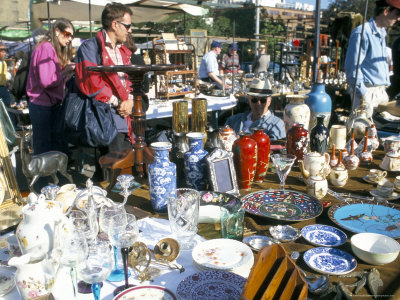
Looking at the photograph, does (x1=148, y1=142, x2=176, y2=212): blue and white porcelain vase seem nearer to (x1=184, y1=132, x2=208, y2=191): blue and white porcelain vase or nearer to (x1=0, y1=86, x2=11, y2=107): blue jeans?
(x1=184, y1=132, x2=208, y2=191): blue and white porcelain vase

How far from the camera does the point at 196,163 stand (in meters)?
1.73

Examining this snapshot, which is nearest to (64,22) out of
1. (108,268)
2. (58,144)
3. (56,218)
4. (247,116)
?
(58,144)

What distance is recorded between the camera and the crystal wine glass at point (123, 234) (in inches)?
41.3

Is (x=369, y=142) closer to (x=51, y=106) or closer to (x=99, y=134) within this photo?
(x=99, y=134)

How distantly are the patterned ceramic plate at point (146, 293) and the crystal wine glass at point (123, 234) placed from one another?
0.18 feet

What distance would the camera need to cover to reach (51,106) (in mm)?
3402

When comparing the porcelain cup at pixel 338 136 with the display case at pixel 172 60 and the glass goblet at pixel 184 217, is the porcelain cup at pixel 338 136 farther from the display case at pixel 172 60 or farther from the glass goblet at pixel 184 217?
the display case at pixel 172 60

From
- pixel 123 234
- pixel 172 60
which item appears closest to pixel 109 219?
pixel 123 234

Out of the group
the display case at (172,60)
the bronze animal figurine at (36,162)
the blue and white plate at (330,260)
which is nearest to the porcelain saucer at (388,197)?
the blue and white plate at (330,260)

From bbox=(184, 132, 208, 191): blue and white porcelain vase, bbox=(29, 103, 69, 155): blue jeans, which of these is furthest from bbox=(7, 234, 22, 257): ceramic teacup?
bbox=(29, 103, 69, 155): blue jeans

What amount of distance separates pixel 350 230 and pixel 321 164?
0.50 meters

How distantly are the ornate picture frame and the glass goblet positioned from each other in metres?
0.39

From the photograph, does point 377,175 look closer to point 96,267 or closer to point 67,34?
point 96,267

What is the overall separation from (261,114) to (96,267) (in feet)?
7.16
